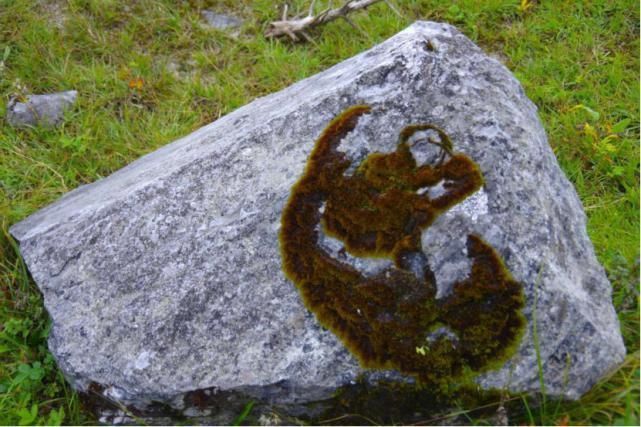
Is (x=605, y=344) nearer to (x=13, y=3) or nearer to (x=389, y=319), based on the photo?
(x=389, y=319)

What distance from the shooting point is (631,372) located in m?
2.73

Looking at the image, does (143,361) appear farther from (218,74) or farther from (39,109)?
(218,74)

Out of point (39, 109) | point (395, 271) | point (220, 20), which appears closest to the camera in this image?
point (395, 271)

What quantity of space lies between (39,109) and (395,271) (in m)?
3.42

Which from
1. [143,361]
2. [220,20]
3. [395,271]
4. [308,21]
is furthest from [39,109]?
[395,271]

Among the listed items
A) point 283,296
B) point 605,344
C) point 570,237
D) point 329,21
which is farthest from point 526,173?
point 329,21

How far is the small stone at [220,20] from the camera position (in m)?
5.62

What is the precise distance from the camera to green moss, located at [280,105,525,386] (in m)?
2.54

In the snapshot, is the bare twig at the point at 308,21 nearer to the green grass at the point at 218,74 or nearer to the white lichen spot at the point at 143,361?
the green grass at the point at 218,74

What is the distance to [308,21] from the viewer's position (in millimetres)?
5352

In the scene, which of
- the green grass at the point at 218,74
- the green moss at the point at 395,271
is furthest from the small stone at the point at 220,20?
the green moss at the point at 395,271

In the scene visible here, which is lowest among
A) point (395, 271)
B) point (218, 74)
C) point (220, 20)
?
point (218, 74)

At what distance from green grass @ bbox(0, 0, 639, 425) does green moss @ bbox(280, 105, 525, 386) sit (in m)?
1.30

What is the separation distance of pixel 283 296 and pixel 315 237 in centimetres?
28
